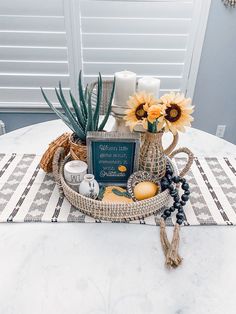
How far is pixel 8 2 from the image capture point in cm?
179

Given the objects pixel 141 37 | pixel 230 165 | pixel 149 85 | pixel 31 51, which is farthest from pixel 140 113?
pixel 31 51

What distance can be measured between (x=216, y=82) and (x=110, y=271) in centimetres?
183

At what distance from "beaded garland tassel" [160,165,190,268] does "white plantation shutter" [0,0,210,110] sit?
1.27 metres

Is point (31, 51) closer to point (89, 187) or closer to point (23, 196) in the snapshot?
point (23, 196)

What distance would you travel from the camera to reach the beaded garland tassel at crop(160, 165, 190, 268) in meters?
0.71

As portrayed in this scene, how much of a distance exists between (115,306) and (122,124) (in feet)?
1.98

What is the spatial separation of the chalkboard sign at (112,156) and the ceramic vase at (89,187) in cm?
7

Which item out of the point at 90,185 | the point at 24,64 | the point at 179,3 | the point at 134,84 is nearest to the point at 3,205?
the point at 90,185

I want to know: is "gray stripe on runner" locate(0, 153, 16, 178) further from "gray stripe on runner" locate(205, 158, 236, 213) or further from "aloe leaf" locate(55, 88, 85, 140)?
"gray stripe on runner" locate(205, 158, 236, 213)

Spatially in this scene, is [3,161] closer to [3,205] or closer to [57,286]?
[3,205]

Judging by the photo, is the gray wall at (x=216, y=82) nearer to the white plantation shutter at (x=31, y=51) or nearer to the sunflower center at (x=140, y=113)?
the white plantation shutter at (x=31, y=51)

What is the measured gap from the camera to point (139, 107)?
805 mm

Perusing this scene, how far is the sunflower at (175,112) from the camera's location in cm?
78

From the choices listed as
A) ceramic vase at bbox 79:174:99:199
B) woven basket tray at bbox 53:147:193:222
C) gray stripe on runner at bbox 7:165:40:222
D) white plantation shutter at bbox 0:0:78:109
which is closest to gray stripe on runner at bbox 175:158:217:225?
woven basket tray at bbox 53:147:193:222
